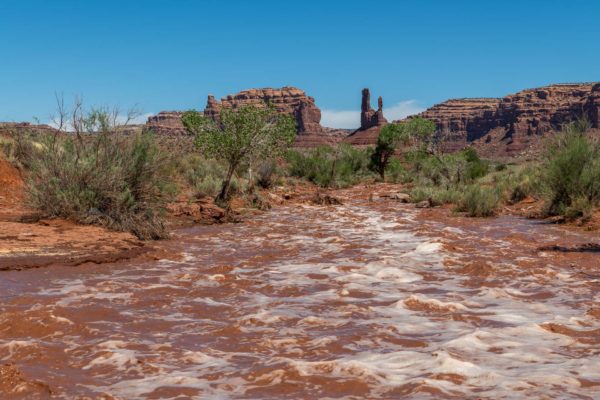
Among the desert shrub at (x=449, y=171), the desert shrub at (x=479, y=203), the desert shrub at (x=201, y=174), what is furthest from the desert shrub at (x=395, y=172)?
the desert shrub at (x=479, y=203)

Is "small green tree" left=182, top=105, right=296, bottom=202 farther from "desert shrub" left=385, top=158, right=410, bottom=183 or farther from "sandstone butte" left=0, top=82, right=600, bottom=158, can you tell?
"sandstone butte" left=0, top=82, right=600, bottom=158

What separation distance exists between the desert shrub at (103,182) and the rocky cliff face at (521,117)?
124 meters

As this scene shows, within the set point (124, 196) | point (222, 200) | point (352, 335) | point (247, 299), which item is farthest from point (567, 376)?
point (222, 200)

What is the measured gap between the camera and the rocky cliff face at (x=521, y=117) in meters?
137

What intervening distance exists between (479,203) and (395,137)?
2633 centimetres

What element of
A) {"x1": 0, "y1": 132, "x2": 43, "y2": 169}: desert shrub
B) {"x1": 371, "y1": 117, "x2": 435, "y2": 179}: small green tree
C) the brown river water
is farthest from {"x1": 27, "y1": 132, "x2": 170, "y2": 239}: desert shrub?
{"x1": 371, "y1": 117, "x2": 435, "y2": 179}: small green tree

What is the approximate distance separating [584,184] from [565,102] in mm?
159459

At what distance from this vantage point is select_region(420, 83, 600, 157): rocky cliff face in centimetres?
13738

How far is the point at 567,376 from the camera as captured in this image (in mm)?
4199

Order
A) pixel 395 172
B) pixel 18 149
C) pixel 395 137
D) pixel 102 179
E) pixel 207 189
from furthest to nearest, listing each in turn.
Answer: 1. pixel 395 137
2. pixel 395 172
3. pixel 207 189
4. pixel 18 149
5. pixel 102 179

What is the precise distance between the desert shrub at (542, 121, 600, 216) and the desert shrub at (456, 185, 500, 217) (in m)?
1.58

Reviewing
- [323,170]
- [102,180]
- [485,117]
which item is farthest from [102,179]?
[485,117]

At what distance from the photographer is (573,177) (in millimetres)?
15922

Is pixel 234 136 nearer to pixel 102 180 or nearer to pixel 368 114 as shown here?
pixel 102 180
